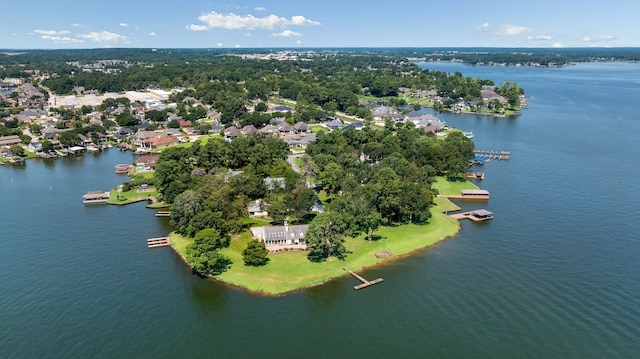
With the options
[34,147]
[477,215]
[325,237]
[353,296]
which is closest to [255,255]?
[325,237]

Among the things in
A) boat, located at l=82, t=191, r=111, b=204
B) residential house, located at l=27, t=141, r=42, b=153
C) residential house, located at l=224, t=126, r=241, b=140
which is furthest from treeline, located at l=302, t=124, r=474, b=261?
residential house, located at l=27, t=141, r=42, b=153

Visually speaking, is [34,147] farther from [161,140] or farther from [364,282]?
[364,282]

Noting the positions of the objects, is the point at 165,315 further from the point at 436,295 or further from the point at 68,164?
the point at 68,164

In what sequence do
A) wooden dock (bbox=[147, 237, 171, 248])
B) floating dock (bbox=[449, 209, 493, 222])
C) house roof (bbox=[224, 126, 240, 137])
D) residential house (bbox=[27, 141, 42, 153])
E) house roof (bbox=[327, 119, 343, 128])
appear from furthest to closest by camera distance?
house roof (bbox=[327, 119, 343, 128])
house roof (bbox=[224, 126, 240, 137])
residential house (bbox=[27, 141, 42, 153])
floating dock (bbox=[449, 209, 493, 222])
wooden dock (bbox=[147, 237, 171, 248])

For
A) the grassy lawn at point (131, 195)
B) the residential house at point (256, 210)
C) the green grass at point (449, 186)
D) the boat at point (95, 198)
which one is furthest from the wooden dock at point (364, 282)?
the boat at point (95, 198)

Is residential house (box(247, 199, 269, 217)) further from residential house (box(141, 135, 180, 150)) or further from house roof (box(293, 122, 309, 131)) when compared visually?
house roof (box(293, 122, 309, 131))
